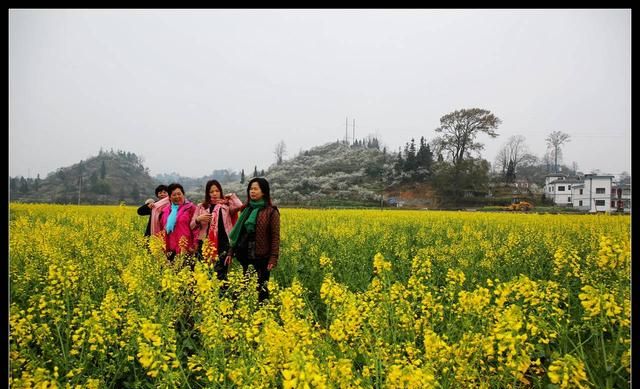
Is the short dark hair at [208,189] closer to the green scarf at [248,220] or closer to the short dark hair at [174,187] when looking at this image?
the short dark hair at [174,187]

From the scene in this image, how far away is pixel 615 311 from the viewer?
92.7 inches

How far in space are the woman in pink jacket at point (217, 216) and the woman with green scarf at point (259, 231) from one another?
34 centimetres

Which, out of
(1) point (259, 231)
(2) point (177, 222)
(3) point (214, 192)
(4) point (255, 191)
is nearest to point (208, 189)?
(3) point (214, 192)

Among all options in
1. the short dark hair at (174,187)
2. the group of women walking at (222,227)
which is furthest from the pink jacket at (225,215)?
the short dark hair at (174,187)

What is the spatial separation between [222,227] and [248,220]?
2.20 feet

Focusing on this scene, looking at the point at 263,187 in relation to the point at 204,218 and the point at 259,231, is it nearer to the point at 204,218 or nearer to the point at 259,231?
the point at 259,231

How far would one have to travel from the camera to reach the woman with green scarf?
4551 mm

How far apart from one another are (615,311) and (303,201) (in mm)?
22010

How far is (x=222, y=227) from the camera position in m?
5.04

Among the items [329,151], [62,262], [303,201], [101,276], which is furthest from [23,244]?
[329,151]

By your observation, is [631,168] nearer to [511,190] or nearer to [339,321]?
[339,321]

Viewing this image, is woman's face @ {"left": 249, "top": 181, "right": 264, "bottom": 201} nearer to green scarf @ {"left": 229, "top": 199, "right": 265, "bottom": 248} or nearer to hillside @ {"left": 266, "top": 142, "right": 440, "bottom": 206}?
green scarf @ {"left": 229, "top": 199, "right": 265, "bottom": 248}

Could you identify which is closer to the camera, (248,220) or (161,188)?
(248,220)

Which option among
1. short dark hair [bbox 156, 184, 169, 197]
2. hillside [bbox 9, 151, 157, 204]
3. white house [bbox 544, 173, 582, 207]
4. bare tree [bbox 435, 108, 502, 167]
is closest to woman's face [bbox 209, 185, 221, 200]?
short dark hair [bbox 156, 184, 169, 197]
